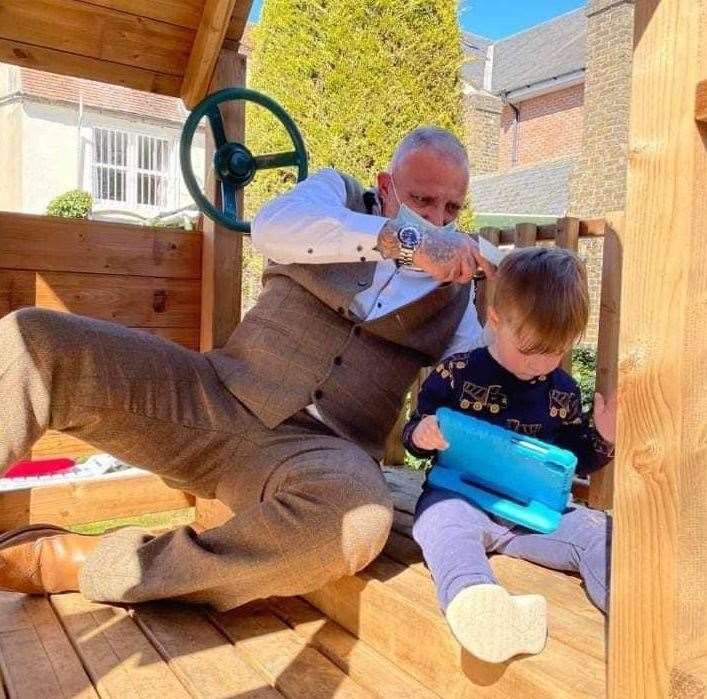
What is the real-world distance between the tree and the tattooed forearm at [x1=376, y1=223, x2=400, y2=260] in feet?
21.9

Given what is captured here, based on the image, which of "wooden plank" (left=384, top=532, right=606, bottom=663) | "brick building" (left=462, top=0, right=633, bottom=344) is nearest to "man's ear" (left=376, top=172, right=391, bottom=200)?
"wooden plank" (left=384, top=532, right=606, bottom=663)

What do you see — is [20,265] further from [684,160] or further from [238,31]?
[684,160]

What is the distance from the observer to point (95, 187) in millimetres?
16031

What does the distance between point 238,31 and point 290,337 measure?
3.90 ft

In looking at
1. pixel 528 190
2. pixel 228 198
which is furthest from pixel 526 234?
pixel 528 190

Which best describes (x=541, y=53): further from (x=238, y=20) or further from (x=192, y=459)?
(x=192, y=459)

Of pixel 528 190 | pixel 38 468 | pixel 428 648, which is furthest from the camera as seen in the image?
pixel 528 190

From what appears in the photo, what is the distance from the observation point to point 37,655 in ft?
5.29

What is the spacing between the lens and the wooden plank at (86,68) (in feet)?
7.66

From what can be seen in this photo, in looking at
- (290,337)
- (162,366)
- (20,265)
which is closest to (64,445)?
(20,265)

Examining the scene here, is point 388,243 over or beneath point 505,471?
over

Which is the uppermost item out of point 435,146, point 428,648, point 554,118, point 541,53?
point 541,53

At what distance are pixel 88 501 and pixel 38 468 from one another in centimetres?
52

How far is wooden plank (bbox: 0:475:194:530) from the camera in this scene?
95.1 inches
